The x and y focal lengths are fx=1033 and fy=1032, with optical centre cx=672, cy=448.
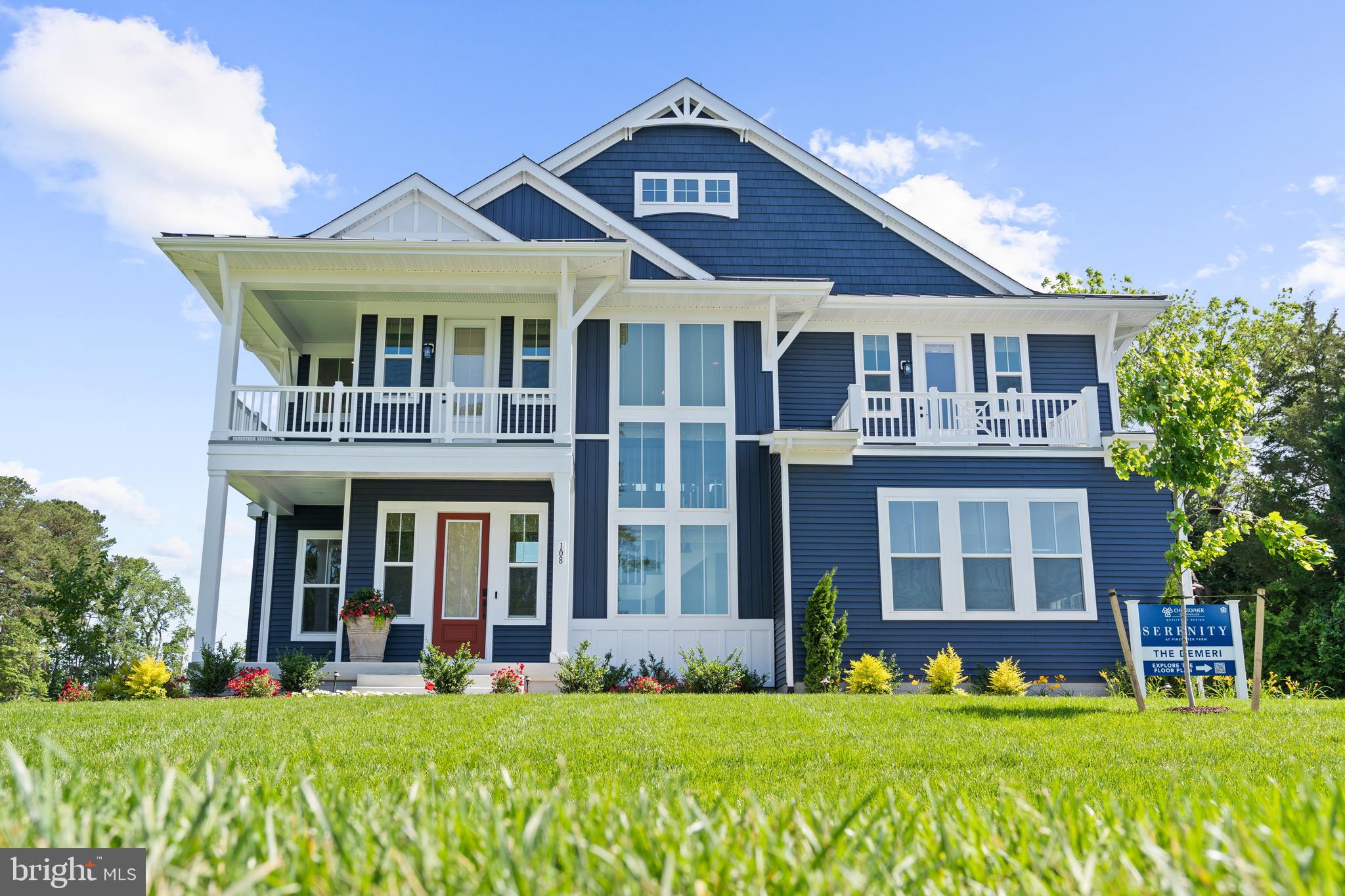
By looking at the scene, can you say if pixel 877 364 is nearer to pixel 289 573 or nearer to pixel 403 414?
pixel 403 414

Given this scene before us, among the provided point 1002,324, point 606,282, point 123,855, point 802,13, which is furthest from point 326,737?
point 1002,324

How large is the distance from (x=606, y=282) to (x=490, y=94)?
3.03 m

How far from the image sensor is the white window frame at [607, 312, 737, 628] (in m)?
15.7

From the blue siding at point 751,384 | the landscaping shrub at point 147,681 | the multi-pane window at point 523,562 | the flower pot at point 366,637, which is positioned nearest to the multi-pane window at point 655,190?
the blue siding at point 751,384

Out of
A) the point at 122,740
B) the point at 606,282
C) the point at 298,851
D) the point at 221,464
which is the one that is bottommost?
the point at 122,740

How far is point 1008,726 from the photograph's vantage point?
7.91 meters

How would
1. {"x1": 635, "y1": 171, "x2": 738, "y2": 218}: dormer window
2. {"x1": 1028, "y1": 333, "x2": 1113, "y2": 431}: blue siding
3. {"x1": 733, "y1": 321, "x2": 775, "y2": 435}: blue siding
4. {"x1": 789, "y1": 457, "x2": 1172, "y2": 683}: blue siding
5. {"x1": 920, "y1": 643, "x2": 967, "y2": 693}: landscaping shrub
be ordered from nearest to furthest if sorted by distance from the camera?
{"x1": 920, "y1": 643, "x2": 967, "y2": 693}: landscaping shrub
{"x1": 789, "y1": 457, "x2": 1172, "y2": 683}: blue siding
{"x1": 733, "y1": 321, "x2": 775, "y2": 435}: blue siding
{"x1": 1028, "y1": 333, "x2": 1113, "y2": 431}: blue siding
{"x1": 635, "y1": 171, "x2": 738, "y2": 218}: dormer window

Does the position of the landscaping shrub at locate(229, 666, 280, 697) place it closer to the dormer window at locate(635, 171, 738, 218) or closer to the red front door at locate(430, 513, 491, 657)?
the red front door at locate(430, 513, 491, 657)

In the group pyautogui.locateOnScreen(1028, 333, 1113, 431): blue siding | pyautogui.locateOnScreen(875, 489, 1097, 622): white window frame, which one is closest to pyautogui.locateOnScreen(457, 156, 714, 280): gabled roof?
pyautogui.locateOnScreen(875, 489, 1097, 622): white window frame

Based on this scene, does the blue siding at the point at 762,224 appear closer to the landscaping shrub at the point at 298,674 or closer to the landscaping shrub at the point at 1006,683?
the landscaping shrub at the point at 1006,683

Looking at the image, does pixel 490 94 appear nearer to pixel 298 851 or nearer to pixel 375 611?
pixel 375 611

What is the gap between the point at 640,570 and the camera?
A: 1577 centimetres

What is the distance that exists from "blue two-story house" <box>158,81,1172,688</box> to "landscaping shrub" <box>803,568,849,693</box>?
0.44 meters

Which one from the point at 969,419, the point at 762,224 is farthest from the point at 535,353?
the point at 969,419
